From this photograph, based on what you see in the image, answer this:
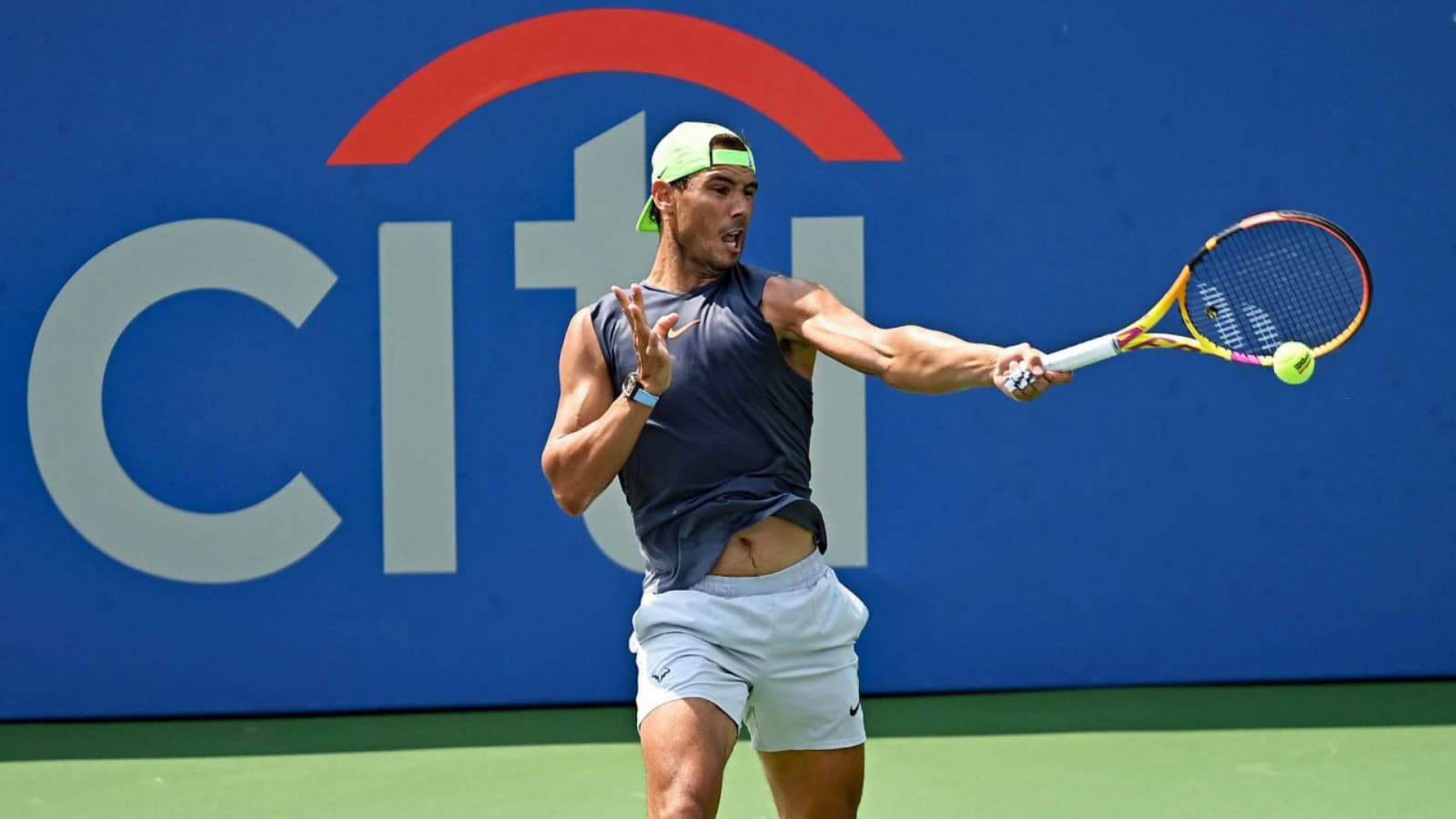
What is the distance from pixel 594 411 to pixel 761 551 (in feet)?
1.35

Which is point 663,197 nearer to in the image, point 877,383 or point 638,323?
point 638,323

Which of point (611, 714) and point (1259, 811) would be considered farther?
point (611, 714)

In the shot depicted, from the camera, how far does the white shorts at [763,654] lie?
11.7 feet

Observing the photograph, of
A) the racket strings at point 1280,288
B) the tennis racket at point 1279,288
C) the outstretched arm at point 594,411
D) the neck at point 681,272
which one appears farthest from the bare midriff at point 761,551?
the racket strings at point 1280,288

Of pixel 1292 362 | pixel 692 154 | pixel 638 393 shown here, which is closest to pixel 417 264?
pixel 692 154

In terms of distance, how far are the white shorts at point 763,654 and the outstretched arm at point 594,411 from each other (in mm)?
271

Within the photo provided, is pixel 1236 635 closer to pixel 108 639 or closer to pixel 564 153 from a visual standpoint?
pixel 564 153

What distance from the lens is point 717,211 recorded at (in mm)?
→ 3740

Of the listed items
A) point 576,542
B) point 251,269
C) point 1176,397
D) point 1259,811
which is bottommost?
point 1259,811

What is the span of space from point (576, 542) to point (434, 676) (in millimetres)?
614

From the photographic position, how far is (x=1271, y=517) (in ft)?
20.2

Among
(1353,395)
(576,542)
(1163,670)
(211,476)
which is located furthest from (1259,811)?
(211,476)

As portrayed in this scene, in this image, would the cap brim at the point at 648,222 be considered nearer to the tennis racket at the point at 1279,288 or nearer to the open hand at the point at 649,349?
the open hand at the point at 649,349

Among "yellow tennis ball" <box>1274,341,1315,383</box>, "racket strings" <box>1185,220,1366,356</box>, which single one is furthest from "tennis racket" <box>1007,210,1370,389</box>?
"yellow tennis ball" <box>1274,341,1315,383</box>
